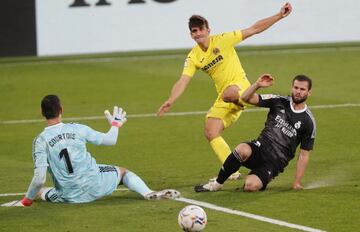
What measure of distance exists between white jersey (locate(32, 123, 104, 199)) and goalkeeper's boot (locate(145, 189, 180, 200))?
0.66 m

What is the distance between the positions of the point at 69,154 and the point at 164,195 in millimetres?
1193

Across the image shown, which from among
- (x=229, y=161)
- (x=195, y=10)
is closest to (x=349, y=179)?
(x=229, y=161)

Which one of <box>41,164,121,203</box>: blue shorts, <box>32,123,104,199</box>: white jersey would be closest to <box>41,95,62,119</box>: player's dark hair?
<box>32,123,104,199</box>: white jersey

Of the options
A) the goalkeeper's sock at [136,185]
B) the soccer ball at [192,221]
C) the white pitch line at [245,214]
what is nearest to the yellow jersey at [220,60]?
the goalkeeper's sock at [136,185]

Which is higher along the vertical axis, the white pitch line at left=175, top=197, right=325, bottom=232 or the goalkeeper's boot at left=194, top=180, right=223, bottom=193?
the goalkeeper's boot at left=194, top=180, right=223, bottom=193

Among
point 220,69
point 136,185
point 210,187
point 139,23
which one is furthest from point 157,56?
point 136,185

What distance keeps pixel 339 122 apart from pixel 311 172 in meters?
3.96

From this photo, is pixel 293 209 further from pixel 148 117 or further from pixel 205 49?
pixel 148 117

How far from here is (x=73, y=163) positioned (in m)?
12.2

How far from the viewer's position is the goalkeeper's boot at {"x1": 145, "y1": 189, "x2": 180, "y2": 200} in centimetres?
1227

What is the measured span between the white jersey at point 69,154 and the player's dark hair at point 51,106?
16 cm

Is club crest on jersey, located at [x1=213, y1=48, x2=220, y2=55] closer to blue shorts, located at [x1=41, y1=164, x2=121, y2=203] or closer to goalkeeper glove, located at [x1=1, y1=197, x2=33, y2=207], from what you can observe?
blue shorts, located at [x1=41, y1=164, x2=121, y2=203]

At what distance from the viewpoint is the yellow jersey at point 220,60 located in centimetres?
1403

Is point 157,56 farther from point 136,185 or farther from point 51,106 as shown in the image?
point 51,106
